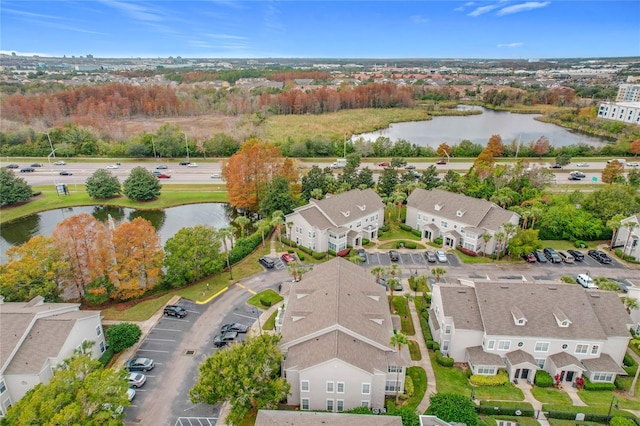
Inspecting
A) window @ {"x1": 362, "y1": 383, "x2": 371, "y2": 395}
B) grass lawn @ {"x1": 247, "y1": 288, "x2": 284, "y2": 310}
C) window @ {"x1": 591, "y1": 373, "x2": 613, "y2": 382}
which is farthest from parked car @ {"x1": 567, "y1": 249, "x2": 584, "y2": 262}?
grass lawn @ {"x1": 247, "y1": 288, "x2": 284, "y2": 310}

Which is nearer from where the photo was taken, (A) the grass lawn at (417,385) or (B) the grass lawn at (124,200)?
(A) the grass lawn at (417,385)

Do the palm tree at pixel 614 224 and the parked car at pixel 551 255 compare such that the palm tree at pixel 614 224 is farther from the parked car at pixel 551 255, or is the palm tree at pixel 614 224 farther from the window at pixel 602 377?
the window at pixel 602 377

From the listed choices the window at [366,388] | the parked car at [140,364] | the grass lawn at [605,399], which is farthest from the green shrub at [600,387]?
Answer: the parked car at [140,364]

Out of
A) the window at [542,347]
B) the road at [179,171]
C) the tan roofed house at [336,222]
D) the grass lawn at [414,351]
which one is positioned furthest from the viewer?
the road at [179,171]

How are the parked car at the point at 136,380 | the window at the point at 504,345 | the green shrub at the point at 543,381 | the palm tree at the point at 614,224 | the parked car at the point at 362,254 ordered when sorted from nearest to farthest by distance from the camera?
the parked car at the point at 136,380 < the green shrub at the point at 543,381 < the window at the point at 504,345 < the palm tree at the point at 614,224 < the parked car at the point at 362,254

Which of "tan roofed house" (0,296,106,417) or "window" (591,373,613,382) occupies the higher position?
"tan roofed house" (0,296,106,417)

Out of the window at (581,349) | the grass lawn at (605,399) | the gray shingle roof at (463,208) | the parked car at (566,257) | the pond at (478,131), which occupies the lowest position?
the grass lawn at (605,399)

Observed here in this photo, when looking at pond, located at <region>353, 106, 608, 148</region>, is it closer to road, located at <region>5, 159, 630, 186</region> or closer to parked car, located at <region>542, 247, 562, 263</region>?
road, located at <region>5, 159, 630, 186</region>

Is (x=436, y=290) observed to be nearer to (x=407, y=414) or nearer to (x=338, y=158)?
(x=407, y=414)

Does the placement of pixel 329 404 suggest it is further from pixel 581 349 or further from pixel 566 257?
pixel 566 257
